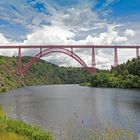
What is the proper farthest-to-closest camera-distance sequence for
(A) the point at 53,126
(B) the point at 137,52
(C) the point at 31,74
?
(C) the point at 31,74, (B) the point at 137,52, (A) the point at 53,126

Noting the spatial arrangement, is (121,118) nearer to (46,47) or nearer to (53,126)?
(53,126)

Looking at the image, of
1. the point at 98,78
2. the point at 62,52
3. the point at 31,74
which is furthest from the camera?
the point at 31,74

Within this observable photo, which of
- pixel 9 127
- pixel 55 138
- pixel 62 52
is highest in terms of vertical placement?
pixel 62 52

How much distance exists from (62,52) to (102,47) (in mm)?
11175

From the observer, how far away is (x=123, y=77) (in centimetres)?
9075

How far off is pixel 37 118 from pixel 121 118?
24.6 feet

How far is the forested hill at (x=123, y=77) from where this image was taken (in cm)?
8392

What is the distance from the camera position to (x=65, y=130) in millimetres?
22656

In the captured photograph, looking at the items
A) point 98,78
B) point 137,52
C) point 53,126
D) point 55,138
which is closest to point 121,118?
point 53,126

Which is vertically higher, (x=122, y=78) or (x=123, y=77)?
(x=123, y=77)

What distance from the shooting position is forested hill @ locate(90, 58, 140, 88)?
8392cm

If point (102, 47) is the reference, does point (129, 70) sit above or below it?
below

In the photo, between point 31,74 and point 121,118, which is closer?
point 121,118

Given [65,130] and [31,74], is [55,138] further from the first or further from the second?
[31,74]
